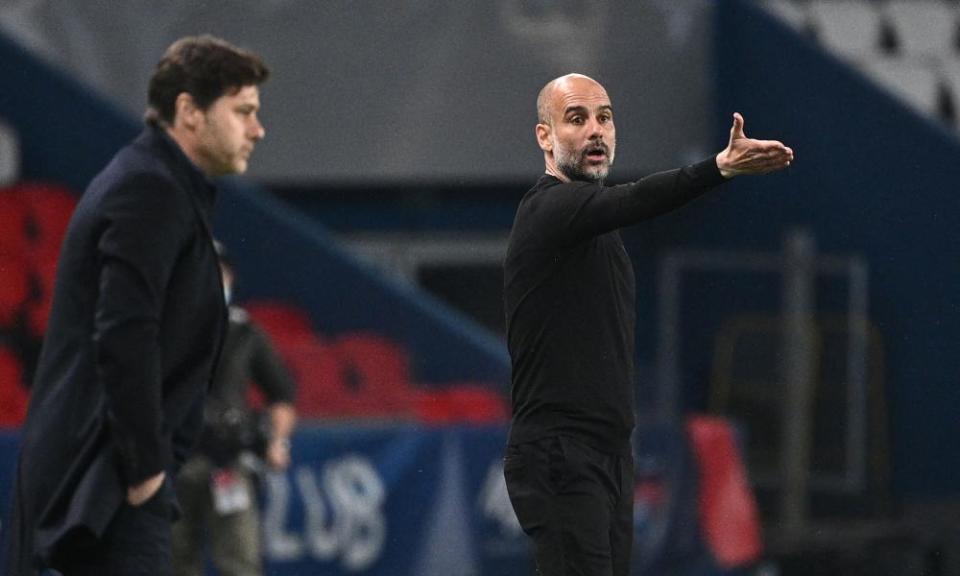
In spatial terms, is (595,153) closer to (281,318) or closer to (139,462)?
(139,462)

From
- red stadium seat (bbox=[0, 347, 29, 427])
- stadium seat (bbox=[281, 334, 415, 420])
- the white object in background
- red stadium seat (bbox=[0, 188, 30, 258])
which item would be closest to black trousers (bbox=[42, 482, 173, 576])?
red stadium seat (bbox=[0, 347, 29, 427])

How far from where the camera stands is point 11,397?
33.4 ft

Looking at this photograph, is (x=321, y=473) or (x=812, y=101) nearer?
(x=321, y=473)

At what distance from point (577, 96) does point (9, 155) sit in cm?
797

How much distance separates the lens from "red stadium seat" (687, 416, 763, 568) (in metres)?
11.5

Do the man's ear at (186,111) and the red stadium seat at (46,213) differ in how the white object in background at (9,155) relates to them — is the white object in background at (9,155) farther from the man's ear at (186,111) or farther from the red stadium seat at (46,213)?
the man's ear at (186,111)

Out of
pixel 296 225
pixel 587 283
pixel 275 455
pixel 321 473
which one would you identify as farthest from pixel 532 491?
pixel 296 225

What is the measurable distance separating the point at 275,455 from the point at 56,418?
4.65m

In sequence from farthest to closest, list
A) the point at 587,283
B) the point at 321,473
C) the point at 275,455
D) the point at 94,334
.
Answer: the point at 321,473 → the point at 275,455 → the point at 587,283 → the point at 94,334

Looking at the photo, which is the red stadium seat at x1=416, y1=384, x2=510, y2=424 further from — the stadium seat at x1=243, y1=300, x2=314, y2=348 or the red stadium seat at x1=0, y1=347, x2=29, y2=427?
the red stadium seat at x1=0, y1=347, x2=29, y2=427

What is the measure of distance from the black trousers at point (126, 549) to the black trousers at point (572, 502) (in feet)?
3.68

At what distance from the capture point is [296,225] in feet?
40.9

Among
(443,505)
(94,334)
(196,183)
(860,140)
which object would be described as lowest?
(443,505)

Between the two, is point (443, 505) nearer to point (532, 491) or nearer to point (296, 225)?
point (296, 225)
